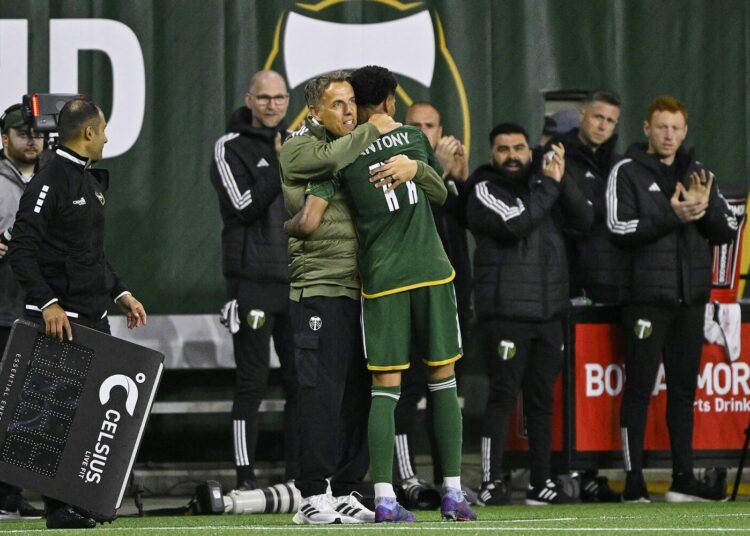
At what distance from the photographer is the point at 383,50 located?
9.31m

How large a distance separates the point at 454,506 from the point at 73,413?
1564 mm

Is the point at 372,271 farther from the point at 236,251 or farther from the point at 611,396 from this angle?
the point at 611,396

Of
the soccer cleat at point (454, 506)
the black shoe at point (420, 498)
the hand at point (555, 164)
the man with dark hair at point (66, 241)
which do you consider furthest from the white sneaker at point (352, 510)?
the hand at point (555, 164)

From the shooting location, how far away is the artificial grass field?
18.0 feet

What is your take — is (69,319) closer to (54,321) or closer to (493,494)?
(54,321)

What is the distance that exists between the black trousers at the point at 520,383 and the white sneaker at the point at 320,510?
84.2 inches

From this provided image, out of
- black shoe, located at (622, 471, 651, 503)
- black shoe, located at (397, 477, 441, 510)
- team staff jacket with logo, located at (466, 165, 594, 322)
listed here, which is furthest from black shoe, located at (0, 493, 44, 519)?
black shoe, located at (622, 471, 651, 503)

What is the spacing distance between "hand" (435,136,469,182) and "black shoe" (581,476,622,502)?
1886 mm

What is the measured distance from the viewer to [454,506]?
597 centimetres

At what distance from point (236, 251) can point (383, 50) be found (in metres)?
1.78

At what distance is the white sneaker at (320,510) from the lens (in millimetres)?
6168

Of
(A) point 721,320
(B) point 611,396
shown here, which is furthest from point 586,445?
(A) point 721,320

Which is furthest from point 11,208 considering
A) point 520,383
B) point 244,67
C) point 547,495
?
point 547,495

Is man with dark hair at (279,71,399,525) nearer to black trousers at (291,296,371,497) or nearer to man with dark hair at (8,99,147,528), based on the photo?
black trousers at (291,296,371,497)
